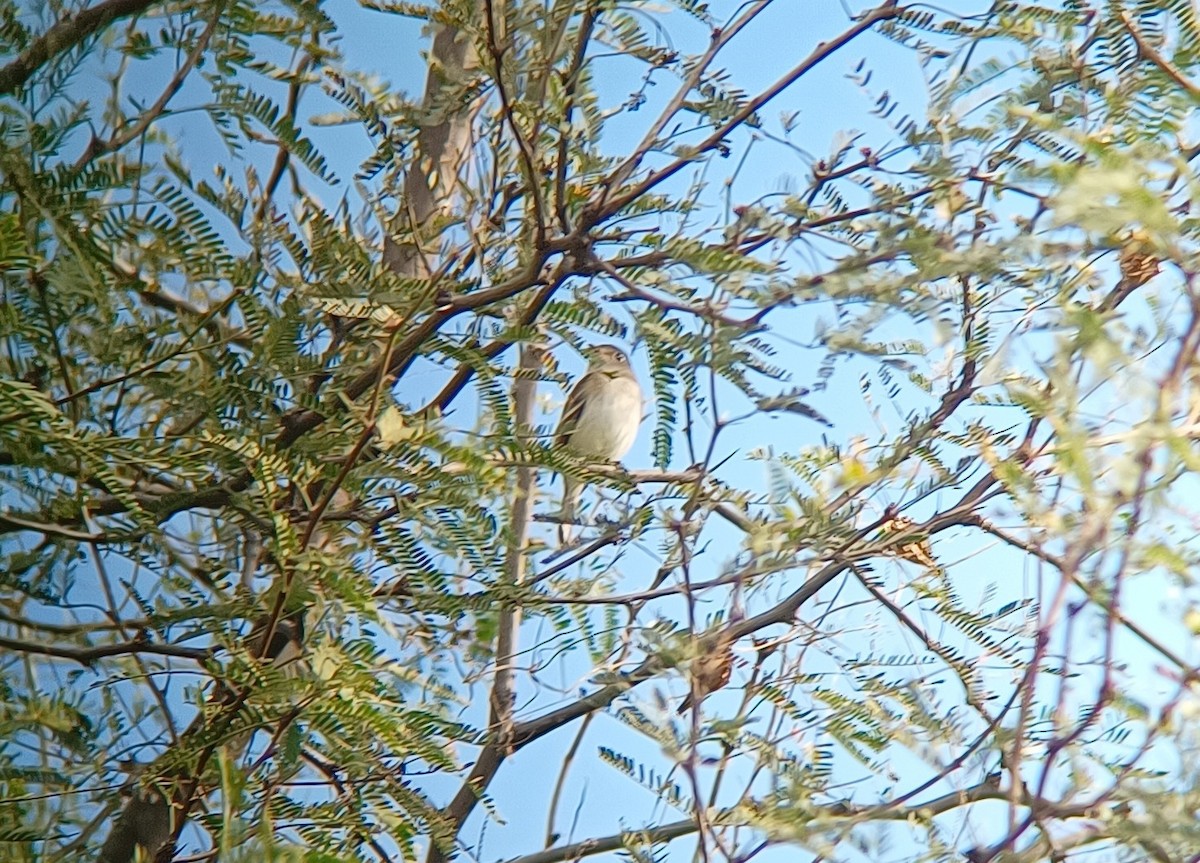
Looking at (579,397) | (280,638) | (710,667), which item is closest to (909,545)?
(710,667)

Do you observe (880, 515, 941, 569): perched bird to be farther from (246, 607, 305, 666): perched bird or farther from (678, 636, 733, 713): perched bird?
(246, 607, 305, 666): perched bird

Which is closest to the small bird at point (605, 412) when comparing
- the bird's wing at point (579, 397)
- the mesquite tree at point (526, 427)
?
the bird's wing at point (579, 397)

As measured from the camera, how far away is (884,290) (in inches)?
29.8

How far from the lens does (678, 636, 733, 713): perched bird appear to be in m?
0.93

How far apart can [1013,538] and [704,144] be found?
0.51 meters

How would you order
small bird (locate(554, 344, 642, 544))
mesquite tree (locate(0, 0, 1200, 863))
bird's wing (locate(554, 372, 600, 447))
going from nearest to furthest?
1. mesquite tree (locate(0, 0, 1200, 863))
2. bird's wing (locate(554, 372, 600, 447))
3. small bird (locate(554, 344, 642, 544))

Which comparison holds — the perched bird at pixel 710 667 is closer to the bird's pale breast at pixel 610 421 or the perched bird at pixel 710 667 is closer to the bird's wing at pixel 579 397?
the bird's wing at pixel 579 397

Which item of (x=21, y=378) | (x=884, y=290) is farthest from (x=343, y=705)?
(x=884, y=290)

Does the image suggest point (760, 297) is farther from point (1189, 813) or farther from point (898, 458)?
point (1189, 813)

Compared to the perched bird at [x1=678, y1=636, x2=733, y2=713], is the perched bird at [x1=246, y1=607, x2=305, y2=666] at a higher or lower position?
higher

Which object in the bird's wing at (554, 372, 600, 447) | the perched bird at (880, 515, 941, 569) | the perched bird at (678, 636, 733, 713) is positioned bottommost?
the perched bird at (678, 636, 733, 713)

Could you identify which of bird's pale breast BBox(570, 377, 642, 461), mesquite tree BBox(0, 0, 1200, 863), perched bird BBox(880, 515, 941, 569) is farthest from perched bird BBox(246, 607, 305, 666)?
bird's pale breast BBox(570, 377, 642, 461)

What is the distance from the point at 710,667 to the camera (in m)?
0.97

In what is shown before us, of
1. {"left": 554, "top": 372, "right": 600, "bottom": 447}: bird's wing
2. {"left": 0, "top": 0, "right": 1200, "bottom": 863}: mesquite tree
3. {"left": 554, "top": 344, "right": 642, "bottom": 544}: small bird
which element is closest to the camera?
{"left": 0, "top": 0, "right": 1200, "bottom": 863}: mesquite tree
